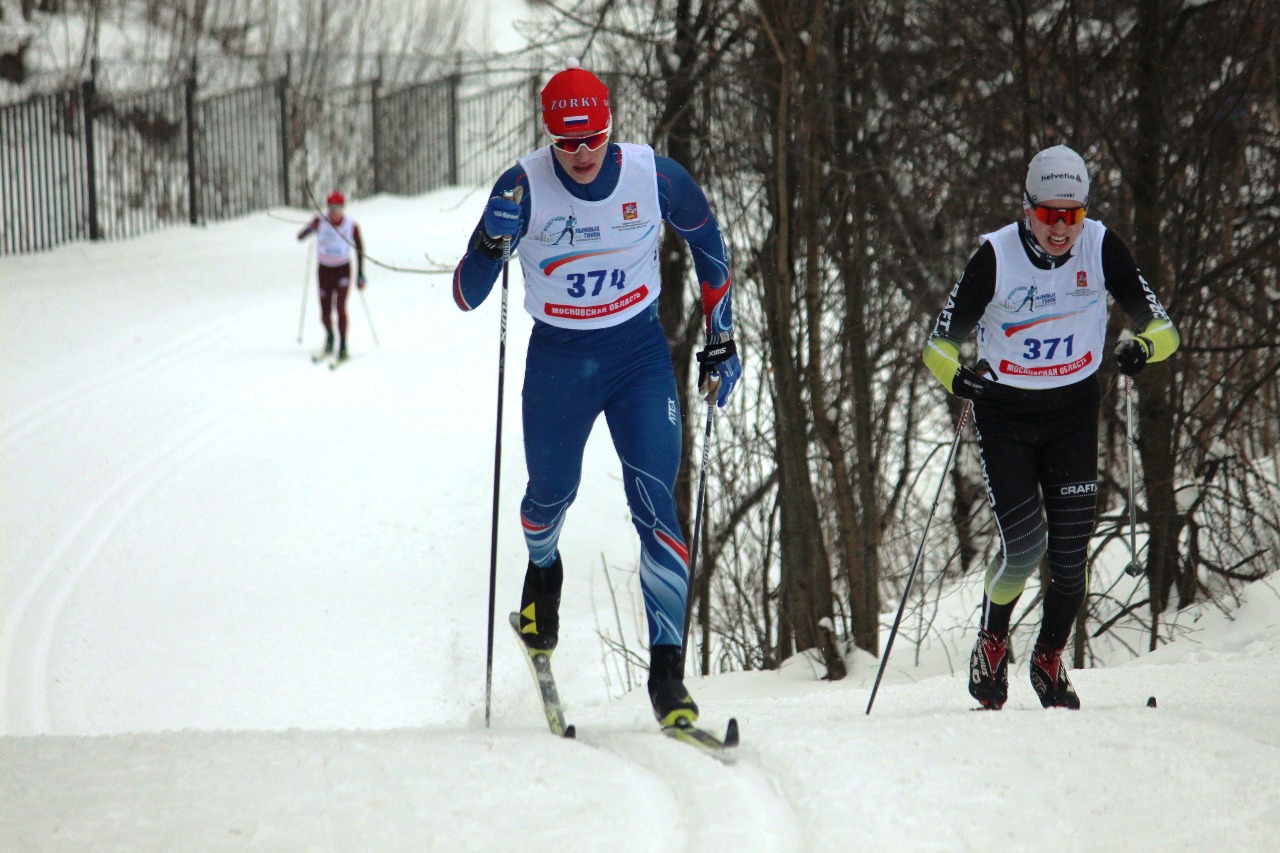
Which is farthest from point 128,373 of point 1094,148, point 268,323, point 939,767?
point 939,767

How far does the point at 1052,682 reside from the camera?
4887mm

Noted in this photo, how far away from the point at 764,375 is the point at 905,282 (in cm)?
167

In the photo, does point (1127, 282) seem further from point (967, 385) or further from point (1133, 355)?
point (967, 385)

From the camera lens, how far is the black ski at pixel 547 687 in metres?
4.45

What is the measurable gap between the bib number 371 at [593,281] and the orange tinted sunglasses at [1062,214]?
5.17 feet

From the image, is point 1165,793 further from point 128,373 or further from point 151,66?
point 151,66

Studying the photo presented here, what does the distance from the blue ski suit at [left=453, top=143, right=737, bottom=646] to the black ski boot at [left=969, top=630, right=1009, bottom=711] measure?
1348 millimetres

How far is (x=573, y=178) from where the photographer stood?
4449mm

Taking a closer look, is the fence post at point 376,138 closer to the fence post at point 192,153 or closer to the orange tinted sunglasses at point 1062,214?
the fence post at point 192,153

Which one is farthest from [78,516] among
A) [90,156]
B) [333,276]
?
[90,156]

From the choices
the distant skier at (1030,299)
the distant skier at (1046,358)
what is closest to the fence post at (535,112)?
the distant skier at (1046,358)

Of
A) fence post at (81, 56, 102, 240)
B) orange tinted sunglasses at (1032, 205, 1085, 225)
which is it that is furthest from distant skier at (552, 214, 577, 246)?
fence post at (81, 56, 102, 240)

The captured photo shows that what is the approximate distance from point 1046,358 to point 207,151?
2207 centimetres

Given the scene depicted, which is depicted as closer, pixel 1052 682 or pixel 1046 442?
pixel 1046 442
